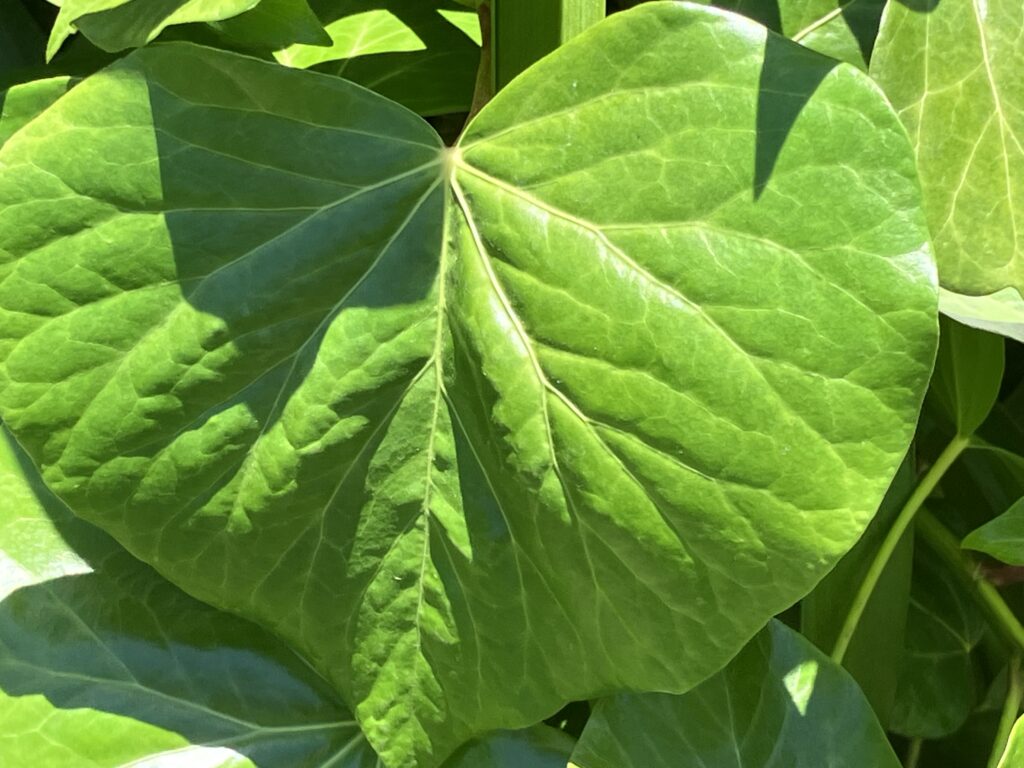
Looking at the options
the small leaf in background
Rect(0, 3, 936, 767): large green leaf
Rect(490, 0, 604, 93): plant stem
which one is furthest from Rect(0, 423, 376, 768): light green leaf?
Rect(490, 0, 604, 93): plant stem

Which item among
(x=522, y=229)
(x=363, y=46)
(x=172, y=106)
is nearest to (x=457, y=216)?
(x=522, y=229)

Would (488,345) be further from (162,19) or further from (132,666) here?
(132,666)

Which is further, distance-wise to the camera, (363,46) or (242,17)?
(363,46)

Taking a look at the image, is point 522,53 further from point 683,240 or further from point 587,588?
point 587,588

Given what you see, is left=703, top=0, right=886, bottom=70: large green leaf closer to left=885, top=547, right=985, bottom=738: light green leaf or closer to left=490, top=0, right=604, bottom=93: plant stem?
left=490, top=0, right=604, bottom=93: plant stem

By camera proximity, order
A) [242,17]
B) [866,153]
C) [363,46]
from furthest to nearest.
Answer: [363,46] → [242,17] → [866,153]
